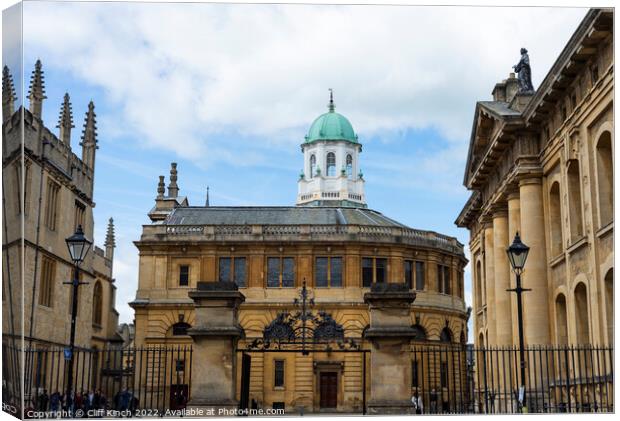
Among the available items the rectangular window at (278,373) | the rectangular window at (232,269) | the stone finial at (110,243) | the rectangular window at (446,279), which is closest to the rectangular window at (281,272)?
the rectangular window at (232,269)

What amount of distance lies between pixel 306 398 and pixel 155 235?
1420 centimetres

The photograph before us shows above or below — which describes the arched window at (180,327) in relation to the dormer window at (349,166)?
below

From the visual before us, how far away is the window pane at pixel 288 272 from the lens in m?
55.7

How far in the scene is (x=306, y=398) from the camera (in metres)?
53.4

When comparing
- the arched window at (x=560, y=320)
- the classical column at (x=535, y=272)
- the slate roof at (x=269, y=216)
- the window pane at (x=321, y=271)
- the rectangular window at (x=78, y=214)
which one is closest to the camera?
the arched window at (x=560, y=320)

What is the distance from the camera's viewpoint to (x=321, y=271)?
184 ft

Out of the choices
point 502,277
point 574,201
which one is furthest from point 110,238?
point 574,201

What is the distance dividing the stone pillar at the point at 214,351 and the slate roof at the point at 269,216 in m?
39.7

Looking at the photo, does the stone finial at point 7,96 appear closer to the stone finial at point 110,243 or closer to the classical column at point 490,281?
the classical column at point 490,281

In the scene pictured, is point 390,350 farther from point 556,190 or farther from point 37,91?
point 37,91

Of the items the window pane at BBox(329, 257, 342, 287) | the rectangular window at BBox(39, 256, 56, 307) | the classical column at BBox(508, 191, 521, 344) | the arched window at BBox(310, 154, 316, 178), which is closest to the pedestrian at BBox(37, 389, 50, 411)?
the classical column at BBox(508, 191, 521, 344)

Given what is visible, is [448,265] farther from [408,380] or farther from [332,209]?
[408,380]

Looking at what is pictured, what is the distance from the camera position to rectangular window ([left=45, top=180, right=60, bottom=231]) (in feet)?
119

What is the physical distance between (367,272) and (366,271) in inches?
3.6
